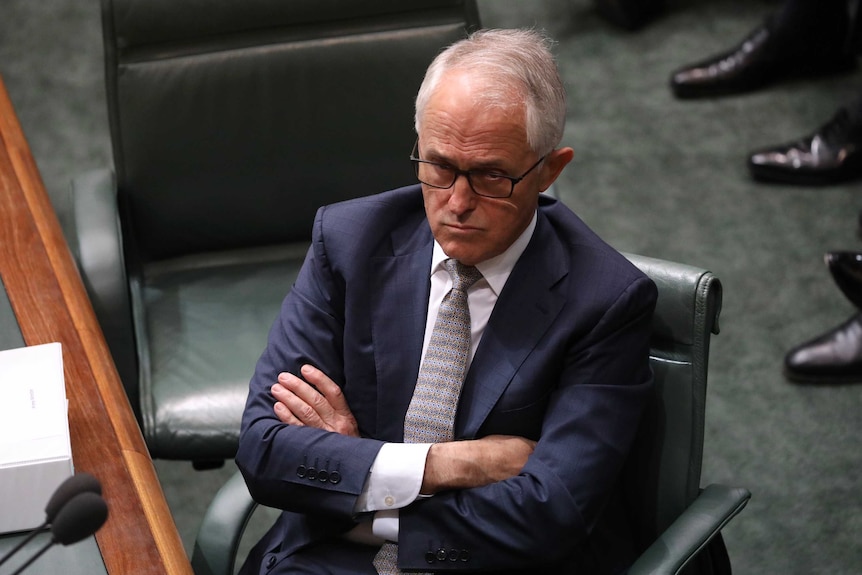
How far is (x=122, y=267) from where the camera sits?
229cm

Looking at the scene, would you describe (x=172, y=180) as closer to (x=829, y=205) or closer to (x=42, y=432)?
(x=42, y=432)

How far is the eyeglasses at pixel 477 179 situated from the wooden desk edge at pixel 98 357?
0.55m

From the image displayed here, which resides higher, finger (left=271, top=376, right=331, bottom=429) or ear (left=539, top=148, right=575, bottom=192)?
ear (left=539, top=148, right=575, bottom=192)

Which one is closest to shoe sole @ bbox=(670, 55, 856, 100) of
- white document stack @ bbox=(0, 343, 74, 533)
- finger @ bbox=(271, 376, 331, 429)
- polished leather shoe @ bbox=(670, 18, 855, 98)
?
polished leather shoe @ bbox=(670, 18, 855, 98)

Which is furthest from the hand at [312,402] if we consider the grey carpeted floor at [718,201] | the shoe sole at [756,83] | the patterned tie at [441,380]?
the shoe sole at [756,83]

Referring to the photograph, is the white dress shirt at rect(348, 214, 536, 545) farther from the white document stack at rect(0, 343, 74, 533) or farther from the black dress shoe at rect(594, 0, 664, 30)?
the black dress shoe at rect(594, 0, 664, 30)

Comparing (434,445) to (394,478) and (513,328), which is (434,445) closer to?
(394,478)

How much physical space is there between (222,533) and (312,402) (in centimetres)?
27

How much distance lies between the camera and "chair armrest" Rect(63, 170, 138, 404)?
89.0 inches

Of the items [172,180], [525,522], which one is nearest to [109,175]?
[172,180]

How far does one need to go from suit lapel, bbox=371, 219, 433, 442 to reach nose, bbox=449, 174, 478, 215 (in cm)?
15

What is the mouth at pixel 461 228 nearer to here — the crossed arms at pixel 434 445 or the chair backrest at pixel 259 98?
the crossed arms at pixel 434 445

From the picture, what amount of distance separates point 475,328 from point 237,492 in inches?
18.5

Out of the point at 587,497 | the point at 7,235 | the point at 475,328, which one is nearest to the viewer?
the point at 587,497
